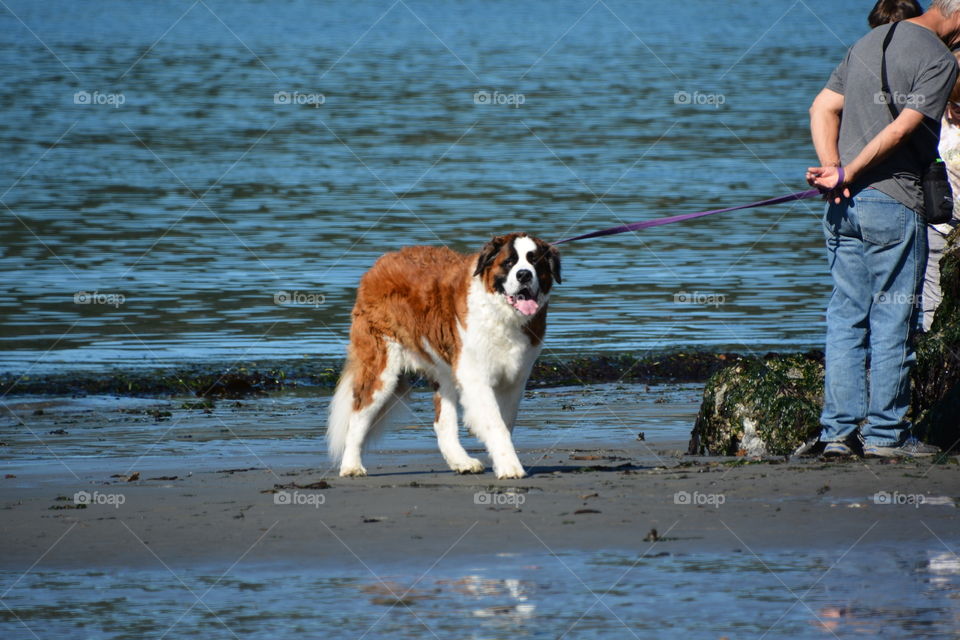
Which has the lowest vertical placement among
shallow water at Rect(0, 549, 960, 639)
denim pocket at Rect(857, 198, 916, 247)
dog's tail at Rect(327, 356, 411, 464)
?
shallow water at Rect(0, 549, 960, 639)

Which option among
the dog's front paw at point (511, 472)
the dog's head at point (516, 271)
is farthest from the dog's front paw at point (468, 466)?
the dog's head at point (516, 271)

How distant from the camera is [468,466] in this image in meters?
8.82

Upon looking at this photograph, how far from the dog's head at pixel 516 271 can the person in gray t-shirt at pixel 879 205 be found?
1.56 meters

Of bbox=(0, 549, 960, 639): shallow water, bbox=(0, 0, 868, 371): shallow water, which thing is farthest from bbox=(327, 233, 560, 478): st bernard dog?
bbox=(0, 0, 868, 371): shallow water

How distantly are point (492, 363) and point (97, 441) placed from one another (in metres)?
3.30

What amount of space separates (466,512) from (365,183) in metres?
18.9

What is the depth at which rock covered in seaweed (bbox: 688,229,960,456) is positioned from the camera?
899 cm

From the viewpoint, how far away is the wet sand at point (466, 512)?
21.5 feet

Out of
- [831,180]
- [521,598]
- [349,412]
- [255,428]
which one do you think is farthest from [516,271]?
[255,428]

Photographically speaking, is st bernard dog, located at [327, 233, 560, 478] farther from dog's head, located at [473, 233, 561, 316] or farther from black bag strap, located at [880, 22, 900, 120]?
black bag strap, located at [880, 22, 900, 120]

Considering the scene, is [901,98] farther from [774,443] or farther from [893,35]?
[774,443]

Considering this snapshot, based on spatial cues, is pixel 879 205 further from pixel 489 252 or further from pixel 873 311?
pixel 489 252

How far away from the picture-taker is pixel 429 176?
26344 millimetres

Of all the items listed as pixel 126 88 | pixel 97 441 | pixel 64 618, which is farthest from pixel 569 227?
pixel 126 88
